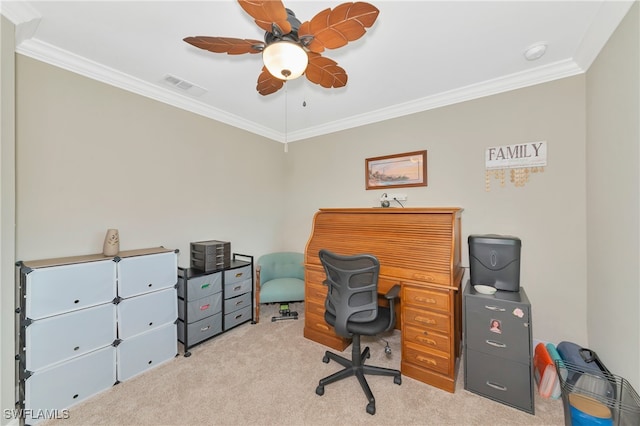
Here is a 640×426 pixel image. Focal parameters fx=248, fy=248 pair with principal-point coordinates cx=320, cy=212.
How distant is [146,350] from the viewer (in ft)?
7.44

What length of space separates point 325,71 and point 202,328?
2752 millimetres

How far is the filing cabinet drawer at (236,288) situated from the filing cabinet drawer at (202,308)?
101mm

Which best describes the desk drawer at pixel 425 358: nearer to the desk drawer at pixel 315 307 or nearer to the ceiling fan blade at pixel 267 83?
the desk drawer at pixel 315 307

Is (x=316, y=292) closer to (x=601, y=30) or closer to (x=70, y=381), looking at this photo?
(x=70, y=381)

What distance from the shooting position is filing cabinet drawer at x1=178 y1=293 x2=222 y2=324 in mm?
2572

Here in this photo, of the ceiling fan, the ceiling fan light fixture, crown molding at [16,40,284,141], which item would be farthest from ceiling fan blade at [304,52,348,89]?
crown molding at [16,40,284,141]

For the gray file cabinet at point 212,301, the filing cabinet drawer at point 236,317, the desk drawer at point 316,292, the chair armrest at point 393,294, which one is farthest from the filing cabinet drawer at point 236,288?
the chair armrest at point 393,294

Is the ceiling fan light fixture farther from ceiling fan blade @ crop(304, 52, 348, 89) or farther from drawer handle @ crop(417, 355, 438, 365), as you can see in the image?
drawer handle @ crop(417, 355, 438, 365)

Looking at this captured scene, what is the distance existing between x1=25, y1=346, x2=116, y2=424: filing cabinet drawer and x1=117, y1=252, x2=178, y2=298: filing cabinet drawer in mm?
487

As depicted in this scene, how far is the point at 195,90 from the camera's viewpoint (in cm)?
275

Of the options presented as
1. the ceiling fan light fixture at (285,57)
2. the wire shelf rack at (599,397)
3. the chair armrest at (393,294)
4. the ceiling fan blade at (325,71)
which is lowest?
the wire shelf rack at (599,397)

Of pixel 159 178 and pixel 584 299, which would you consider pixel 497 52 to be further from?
pixel 159 178

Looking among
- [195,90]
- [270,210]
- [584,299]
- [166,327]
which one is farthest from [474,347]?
[195,90]

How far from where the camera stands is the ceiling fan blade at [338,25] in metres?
1.19
